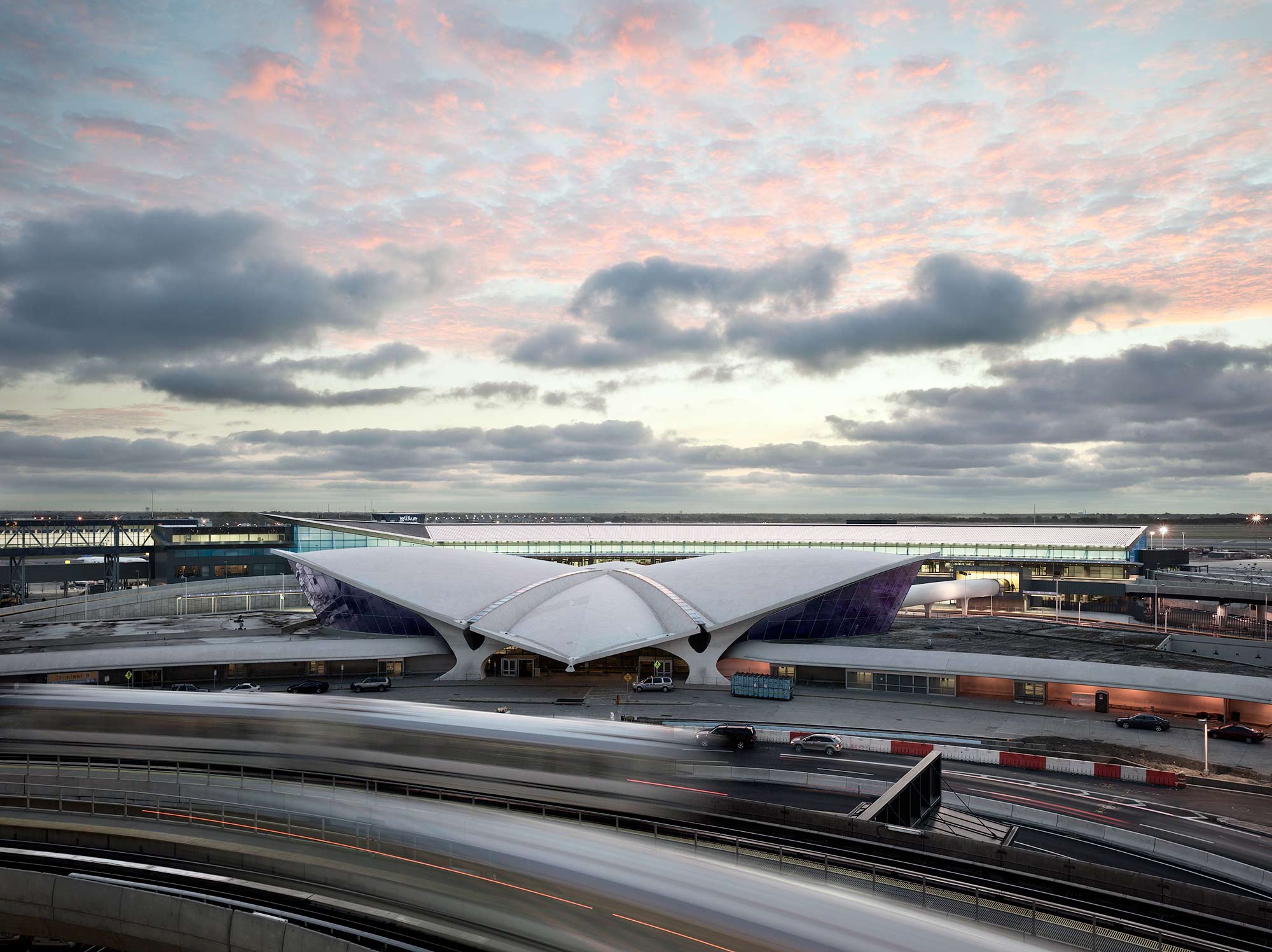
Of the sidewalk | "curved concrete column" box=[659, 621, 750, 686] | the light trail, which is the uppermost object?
"curved concrete column" box=[659, 621, 750, 686]

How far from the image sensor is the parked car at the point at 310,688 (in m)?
45.9

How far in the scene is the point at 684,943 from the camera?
45.1 feet

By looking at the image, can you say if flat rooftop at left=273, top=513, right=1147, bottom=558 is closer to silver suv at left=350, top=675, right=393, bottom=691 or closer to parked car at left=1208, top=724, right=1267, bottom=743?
silver suv at left=350, top=675, right=393, bottom=691

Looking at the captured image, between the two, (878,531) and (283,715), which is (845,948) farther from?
(878,531)

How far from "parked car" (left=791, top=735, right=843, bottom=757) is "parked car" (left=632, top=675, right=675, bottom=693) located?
1353 cm

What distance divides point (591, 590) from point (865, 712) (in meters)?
21.8

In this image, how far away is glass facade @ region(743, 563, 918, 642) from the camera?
A: 53469 mm

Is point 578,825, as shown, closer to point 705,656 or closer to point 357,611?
point 705,656

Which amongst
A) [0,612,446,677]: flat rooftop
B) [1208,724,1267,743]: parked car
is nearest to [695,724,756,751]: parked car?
[1208,724,1267,743]: parked car

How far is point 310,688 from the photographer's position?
4634 cm

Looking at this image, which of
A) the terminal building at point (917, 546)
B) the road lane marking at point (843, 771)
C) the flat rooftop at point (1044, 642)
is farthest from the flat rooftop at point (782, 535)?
the road lane marking at point (843, 771)

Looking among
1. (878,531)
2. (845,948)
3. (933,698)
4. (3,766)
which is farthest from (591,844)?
(878,531)

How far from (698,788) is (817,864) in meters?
9.41

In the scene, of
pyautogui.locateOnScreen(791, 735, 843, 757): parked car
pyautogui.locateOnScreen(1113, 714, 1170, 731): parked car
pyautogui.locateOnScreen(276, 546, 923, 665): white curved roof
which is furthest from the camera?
pyautogui.locateOnScreen(276, 546, 923, 665): white curved roof
